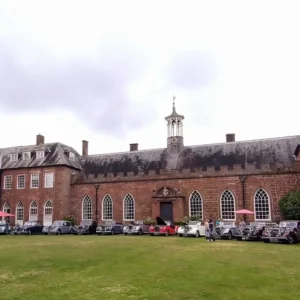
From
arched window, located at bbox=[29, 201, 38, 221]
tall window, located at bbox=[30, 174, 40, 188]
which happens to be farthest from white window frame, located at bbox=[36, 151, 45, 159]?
arched window, located at bbox=[29, 201, 38, 221]

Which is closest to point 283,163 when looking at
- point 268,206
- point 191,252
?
point 268,206

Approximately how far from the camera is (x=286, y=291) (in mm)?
8867

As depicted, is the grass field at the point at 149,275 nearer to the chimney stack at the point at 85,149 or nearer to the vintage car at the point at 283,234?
the vintage car at the point at 283,234

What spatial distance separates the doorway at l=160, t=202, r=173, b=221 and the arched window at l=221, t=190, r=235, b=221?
5289mm

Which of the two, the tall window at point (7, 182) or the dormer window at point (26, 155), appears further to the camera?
the dormer window at point (26, 155)

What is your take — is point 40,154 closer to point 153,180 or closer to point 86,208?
point 86,208

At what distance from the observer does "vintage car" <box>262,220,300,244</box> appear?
883 inches

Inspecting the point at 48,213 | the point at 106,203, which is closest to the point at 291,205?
the point at 106,203

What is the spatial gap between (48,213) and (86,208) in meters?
4.35

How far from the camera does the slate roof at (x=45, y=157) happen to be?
4162 centimetres

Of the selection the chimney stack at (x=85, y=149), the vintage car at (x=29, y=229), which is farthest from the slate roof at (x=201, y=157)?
the vintage car at (x=29, y=229)

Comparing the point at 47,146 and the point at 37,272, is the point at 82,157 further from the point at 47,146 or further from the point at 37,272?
the point at 37,272

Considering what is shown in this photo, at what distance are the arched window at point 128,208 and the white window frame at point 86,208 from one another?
4.27 meters

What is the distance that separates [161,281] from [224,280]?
5.93 ft
